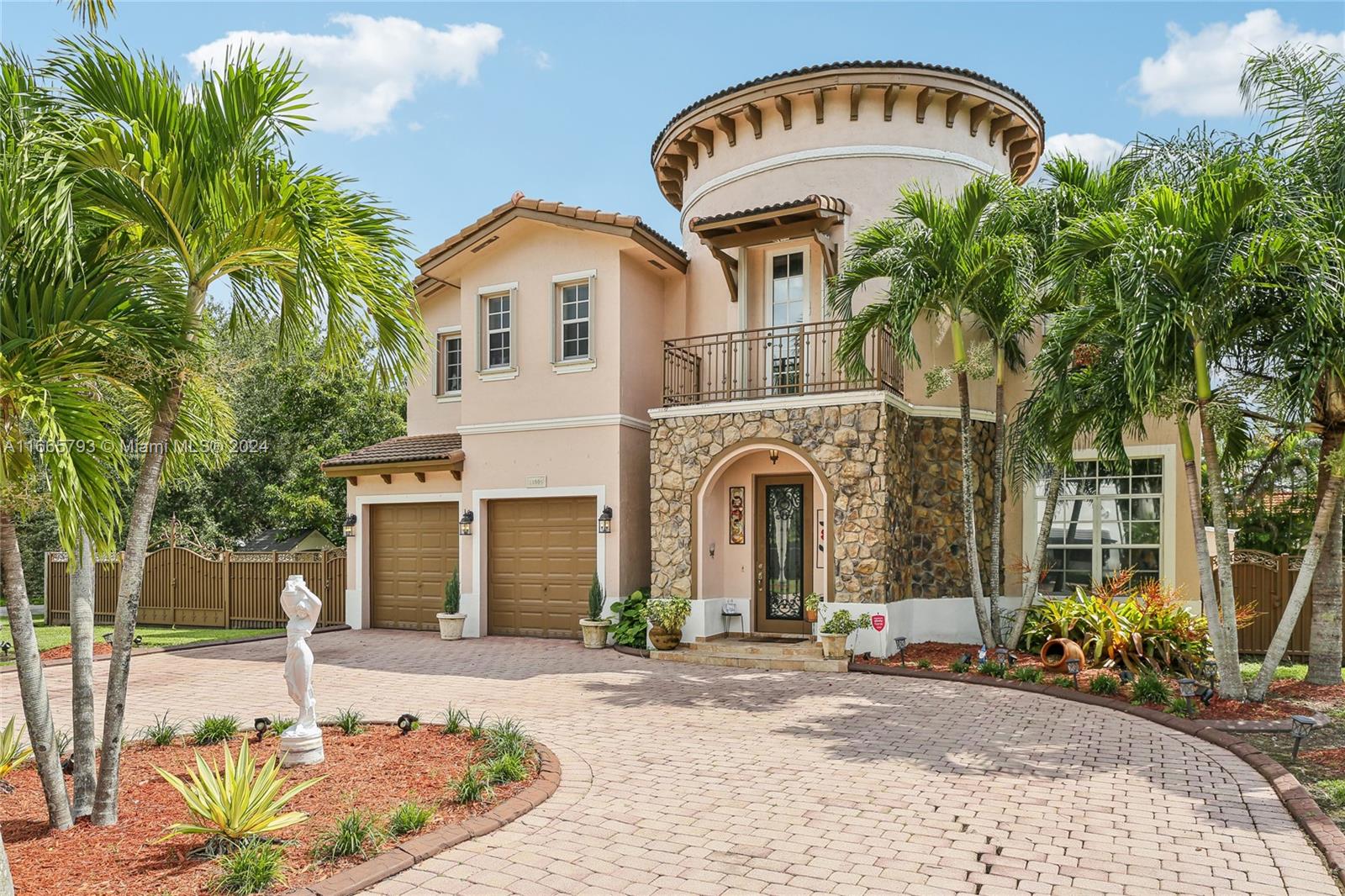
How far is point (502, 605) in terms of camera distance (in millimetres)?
16234

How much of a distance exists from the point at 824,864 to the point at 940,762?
2.64 meters

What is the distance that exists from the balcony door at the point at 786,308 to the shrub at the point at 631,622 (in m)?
4.37

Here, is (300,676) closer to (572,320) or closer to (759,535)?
(759,535)

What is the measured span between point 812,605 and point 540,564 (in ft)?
17.9

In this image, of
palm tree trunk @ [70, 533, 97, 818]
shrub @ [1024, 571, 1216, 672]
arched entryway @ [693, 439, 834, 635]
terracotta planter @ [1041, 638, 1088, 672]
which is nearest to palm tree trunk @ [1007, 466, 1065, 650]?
shrub @ [1024, 571, 1216, 672]

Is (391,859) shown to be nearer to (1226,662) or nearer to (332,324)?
(332,324)

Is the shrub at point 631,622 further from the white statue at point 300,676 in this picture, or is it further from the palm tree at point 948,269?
the white statue at point 300,676

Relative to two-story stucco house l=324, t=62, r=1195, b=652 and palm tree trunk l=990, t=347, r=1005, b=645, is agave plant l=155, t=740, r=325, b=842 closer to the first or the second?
two-story stucco house l=324, t=62, r=1195, b=652

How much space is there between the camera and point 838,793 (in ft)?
21.2

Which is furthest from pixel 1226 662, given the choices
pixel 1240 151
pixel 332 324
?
pixel 332 324

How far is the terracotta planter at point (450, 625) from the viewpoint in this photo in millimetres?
15688

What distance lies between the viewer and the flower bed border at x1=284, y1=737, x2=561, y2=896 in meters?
4.65

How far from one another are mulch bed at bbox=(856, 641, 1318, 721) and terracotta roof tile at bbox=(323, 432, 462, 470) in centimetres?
902

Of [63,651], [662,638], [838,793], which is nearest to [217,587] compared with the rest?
[63,651]
